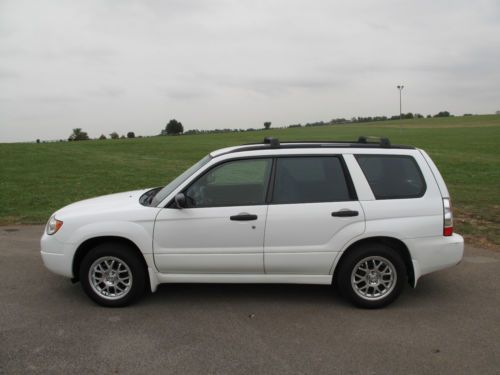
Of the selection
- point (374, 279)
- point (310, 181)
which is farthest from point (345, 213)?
point (374, 279)

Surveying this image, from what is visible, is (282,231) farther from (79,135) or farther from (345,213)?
(79,135)

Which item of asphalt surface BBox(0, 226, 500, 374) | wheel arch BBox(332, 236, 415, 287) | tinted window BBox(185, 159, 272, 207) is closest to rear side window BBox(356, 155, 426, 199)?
wheel arch BBox(332, 236, 415, 287)

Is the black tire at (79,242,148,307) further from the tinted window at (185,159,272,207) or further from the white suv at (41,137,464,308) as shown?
the tinted window at (185,159,272,207)

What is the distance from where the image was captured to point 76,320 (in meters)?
4.50

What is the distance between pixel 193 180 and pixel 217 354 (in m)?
1.74

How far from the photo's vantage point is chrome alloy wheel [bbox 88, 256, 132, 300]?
4.79m

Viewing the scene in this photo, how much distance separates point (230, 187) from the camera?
511cm

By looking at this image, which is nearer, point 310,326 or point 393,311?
point 310,326

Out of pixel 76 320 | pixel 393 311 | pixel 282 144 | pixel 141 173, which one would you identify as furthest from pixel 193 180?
pixel 141 173

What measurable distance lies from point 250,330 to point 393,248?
1.69 metres

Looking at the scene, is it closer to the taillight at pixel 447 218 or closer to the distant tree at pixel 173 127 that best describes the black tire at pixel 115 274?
the taillight at pixel 447 218

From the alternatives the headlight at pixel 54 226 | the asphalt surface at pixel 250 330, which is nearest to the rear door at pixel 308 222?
the asphalt surface at pixel 250 330

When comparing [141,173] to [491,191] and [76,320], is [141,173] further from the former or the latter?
[76,320]

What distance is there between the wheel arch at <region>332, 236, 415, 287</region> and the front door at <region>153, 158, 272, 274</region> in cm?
83
